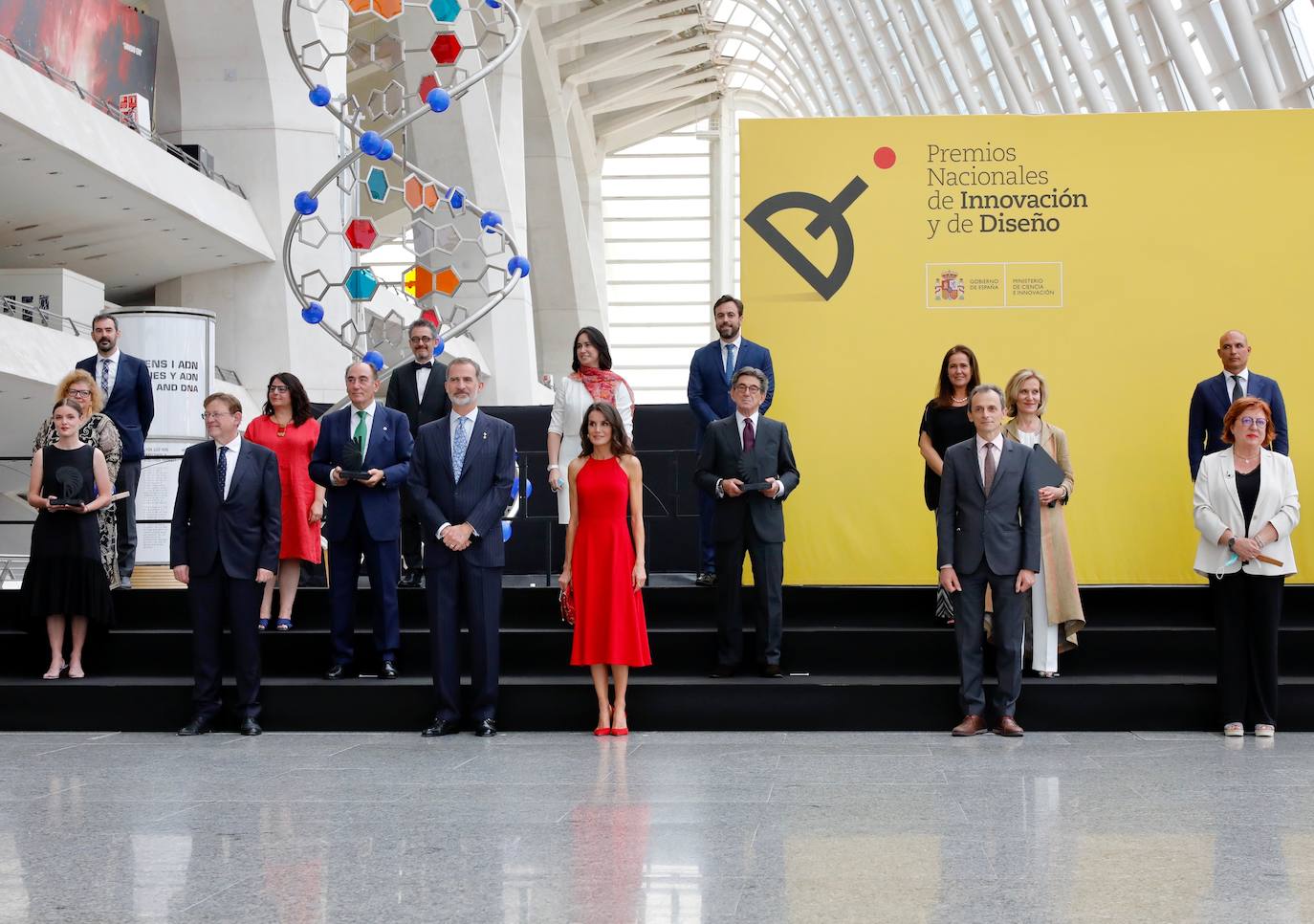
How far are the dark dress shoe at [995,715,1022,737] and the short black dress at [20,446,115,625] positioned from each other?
4924 millimetres

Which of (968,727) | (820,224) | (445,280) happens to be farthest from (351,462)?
(445,280)

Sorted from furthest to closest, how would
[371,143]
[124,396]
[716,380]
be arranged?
[371,143] → [124,396] → [716,380]

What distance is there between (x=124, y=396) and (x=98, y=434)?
2.73 feet

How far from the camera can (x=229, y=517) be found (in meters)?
7.66

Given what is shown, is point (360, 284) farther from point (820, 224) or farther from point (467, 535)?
point (467, 535)

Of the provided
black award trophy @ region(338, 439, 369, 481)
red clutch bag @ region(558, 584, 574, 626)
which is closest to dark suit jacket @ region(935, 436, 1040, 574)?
red clutch bag @ region(558, 584, 574, 626)

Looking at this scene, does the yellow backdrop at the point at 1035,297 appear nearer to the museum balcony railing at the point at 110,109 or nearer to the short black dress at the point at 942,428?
the short black dress at the point at 942,428

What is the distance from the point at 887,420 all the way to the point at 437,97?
4.54m

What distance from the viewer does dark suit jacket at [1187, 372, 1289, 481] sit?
8531 mm

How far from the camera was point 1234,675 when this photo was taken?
7.46 meters

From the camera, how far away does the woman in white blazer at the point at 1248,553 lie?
736 cm

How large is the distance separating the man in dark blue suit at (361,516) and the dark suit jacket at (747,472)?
1.67m

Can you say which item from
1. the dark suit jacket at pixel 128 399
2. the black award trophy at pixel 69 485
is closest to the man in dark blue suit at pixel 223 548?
the black award trophy at pixel 69 485

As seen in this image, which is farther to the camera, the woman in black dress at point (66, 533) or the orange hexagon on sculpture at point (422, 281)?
the orange hexagon on sculpture at point (422, 281)
